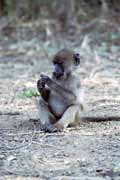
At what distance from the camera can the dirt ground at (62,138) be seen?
5145 millimetres

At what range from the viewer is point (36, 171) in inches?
202

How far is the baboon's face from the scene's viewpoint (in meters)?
6.78

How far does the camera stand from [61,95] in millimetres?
6809

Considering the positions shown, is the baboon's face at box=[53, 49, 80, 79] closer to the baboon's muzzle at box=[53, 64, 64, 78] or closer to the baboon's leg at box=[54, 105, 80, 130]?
the baboon's muzzle at box=[53, 64, 64, 78]

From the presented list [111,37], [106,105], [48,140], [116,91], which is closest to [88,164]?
[48,140]

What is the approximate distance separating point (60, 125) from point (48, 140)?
1.57ft

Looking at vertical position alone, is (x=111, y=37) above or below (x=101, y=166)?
above

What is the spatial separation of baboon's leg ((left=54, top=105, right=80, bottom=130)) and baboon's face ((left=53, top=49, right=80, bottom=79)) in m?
0.36

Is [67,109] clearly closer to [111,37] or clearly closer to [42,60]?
[42,60]

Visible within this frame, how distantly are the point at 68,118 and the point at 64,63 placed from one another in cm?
59

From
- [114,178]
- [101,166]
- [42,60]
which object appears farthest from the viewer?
[42,60]

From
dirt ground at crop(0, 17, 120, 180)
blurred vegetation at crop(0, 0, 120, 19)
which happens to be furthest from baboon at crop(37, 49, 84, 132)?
blurred vegetation at crop(0, 0, 120, 19)

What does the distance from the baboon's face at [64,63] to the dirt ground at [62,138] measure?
592mm

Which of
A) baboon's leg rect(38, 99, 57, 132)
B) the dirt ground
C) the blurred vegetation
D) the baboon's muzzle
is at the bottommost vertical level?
the dirt ground
